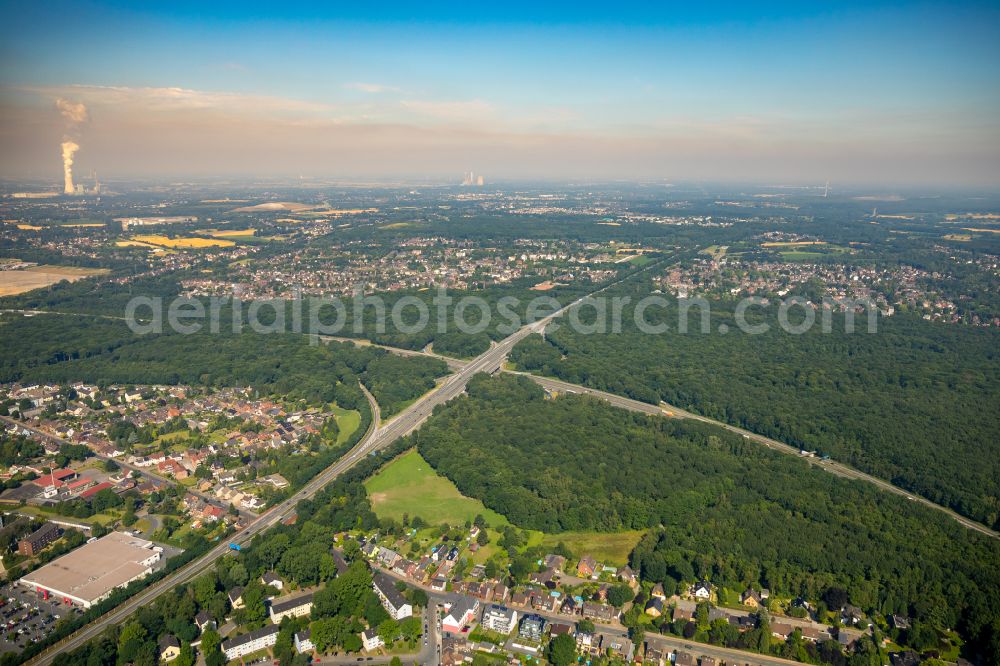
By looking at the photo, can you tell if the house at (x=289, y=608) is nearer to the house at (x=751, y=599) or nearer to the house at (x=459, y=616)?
the house at (x=459, y=616)

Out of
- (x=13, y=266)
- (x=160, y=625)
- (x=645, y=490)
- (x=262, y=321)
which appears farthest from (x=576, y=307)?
(x=13, y=266)

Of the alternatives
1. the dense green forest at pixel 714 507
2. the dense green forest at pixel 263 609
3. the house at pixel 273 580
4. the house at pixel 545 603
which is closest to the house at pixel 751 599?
the dense green forest at pixel 714 507

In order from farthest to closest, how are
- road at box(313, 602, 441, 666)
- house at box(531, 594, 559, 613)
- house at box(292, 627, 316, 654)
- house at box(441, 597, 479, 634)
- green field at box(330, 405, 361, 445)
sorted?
green field at box(330, 405, 361, 445), house at box(531, 594, 559, 613), house at box(441, 597, 479, 634), house at box(292, 627, 316, 654), road at box(313, 602, 441, 666)

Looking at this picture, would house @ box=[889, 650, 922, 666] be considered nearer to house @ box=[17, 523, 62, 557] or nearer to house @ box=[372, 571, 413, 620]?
house @ box=[372, 571, 413, 620]

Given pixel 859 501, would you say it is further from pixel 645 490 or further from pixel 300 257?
pixel 300 257

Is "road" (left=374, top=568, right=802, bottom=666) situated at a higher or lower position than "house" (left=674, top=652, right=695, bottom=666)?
lower

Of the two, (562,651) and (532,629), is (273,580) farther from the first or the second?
(562,651)

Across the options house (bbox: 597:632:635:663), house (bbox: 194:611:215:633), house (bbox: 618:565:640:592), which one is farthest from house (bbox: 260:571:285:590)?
house (bbox: 618:565:640:592)

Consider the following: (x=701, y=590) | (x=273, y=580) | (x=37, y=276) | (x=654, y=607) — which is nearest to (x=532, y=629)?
(x=654, y=607)
